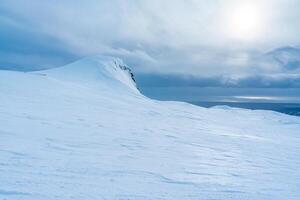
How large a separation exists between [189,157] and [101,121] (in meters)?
7.50

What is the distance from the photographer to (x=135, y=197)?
6.78m

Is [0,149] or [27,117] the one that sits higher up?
[27,117]

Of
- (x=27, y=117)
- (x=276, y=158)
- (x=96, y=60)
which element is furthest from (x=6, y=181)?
(x=96, y=60)

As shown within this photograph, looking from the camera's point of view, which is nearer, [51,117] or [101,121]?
[51,117]

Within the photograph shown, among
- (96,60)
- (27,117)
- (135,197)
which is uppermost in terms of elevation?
(96,60)

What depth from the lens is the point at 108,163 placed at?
31.2 ft

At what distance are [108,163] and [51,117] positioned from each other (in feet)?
25.2

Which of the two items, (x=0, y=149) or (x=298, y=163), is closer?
(x=0, y=149)

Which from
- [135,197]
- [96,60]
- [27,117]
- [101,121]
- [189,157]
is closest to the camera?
[135,197]

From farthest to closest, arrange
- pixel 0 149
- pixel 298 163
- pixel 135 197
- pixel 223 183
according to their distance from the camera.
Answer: pixel 298 163 → pixel 0 149 → pixel 223 183 → pixel 135 197

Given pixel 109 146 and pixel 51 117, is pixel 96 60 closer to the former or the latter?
pixel 51 117

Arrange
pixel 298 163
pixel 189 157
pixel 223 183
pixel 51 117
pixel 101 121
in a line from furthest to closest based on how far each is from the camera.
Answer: pixel 101 121
pixel 51 117
pixel 298 163
pixel 189 157
pixel 223 183

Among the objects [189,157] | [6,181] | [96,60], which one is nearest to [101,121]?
[189,157]

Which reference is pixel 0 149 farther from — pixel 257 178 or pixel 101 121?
pixel 101 121
